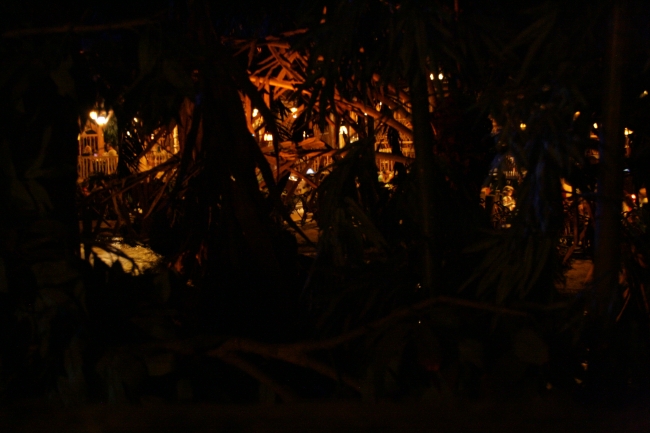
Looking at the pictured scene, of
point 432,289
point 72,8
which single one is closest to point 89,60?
point 72,8

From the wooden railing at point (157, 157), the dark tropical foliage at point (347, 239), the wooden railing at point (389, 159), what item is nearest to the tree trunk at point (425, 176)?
the dark tropical foliage at point (347, 239)

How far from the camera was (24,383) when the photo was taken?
3.88m

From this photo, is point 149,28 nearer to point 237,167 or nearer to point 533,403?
point 237,167

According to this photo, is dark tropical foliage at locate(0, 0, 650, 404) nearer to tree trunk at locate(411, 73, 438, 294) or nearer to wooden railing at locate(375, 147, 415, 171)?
tree trunk at locate(411, 73, 438, 294)

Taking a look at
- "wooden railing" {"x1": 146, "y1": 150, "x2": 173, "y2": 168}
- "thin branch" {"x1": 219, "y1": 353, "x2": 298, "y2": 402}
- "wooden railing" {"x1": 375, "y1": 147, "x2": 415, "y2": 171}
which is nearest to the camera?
"thin branch" {"x1": 219, "y1": 353, "x2": 298, "y2": 402}

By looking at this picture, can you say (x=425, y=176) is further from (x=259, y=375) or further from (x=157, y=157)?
(x=157, y=157)

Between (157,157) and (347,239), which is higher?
(157,157)

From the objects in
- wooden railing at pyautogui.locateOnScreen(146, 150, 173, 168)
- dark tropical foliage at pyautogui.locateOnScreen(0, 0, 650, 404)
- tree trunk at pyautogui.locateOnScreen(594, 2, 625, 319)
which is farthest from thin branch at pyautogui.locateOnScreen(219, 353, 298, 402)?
wooden railing at pyautogui.locateOnScreen(146, 150, 173, 168)

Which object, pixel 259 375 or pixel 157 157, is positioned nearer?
pixel 259 375

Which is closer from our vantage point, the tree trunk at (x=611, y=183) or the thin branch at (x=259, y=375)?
the tree trunk at (x=611, y=183)

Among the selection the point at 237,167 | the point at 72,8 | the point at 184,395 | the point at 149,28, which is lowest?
the point at 184,395

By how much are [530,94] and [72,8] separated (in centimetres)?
300

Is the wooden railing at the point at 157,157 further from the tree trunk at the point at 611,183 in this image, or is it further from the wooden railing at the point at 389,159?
the tree trunk at the point at 611,183

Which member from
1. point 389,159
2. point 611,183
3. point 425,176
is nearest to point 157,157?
point 389,159
